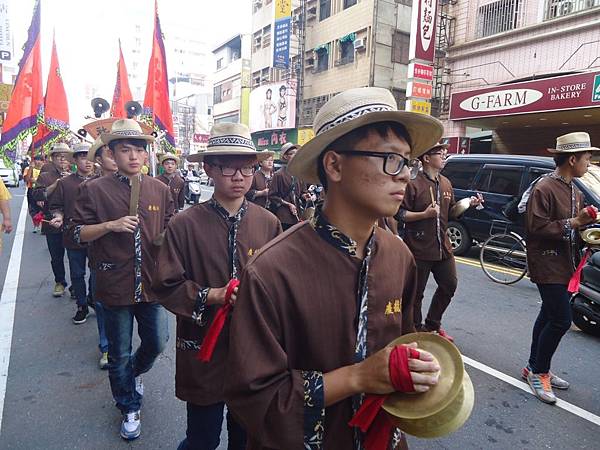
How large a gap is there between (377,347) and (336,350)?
0.48ft

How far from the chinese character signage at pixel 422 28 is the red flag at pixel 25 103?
14.0m

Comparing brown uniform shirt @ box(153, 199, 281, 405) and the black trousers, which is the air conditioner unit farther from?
brown uniform shirt @ box(153, 199, 281, 405)

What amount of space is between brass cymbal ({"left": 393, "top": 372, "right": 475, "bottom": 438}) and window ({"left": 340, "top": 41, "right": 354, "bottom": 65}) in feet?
89.0

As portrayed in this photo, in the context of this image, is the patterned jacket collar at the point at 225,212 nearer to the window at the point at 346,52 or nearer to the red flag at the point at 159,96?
the red flag at the point at 159,96

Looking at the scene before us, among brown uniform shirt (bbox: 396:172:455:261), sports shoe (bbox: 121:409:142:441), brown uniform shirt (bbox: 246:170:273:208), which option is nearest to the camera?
sports shoe (bbox: 121:409:142:441)

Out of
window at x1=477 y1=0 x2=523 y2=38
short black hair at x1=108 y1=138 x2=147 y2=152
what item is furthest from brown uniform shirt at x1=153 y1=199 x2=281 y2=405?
window at x1=477 y1=0 x2=523 y2=38

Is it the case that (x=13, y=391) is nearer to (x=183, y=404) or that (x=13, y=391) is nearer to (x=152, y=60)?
(x=183, y=404)

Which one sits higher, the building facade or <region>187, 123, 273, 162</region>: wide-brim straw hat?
the building facade

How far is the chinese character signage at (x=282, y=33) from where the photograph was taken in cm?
2891

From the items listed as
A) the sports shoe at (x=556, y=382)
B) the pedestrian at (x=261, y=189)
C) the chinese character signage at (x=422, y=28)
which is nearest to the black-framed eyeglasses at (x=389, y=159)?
the sports shoe at (x=556, y=382)

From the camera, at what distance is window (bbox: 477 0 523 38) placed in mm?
16984

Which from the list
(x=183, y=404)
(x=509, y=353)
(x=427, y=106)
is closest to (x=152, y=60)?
(x=183, y=404)

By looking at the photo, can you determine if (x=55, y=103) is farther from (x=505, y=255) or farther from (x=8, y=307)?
(x=505, y=255)

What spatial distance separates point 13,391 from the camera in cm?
352
